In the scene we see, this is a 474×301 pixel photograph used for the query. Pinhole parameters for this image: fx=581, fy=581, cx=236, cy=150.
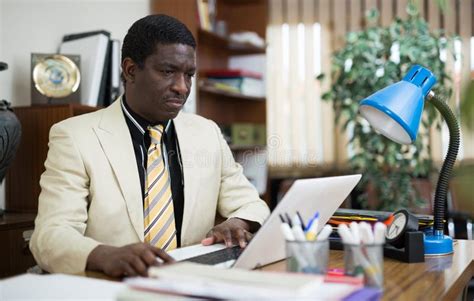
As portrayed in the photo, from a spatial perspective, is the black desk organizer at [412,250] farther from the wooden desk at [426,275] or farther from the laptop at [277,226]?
the laptop at [277,226]

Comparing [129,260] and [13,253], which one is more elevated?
[129,260]

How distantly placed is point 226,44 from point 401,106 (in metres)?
3.05

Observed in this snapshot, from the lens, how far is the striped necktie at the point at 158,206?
1690mm

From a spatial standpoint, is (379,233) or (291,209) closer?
(379,233)

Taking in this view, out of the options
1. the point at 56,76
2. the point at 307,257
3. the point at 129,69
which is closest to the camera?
the point at 307,257

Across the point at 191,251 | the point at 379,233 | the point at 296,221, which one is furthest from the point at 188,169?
the point at 379,233

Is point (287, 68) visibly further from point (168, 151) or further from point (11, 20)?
point (168, 151)

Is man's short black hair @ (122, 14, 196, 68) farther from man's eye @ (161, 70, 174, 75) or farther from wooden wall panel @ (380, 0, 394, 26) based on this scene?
wooden wall panel @ (380, 0, 394, 26)

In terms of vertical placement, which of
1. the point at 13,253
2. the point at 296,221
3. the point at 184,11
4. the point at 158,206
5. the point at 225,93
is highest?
the point at 184,11

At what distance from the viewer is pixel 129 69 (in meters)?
1.78

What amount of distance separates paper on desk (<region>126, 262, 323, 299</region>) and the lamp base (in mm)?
754

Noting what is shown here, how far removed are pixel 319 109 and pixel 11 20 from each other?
121 inches

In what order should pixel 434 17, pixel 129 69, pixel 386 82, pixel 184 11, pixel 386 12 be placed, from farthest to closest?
pixel 386 12 → pixel 434 17 → pixel 386 82 → pixel 184 11 → pixel 129 69

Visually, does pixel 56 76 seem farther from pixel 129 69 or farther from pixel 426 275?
pixel 426 275
